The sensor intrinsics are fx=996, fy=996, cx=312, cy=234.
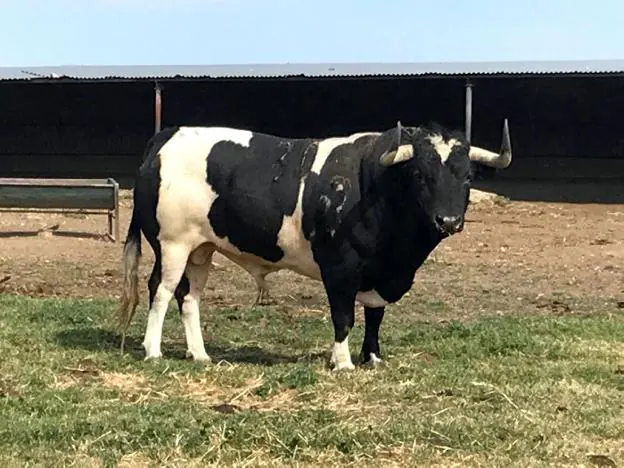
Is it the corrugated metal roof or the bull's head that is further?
the corrugated metal roof

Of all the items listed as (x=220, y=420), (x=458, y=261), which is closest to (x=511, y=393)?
(x=220, y=420)

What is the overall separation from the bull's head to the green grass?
124cm

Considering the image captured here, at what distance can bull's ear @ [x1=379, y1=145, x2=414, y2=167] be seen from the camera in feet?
25.9

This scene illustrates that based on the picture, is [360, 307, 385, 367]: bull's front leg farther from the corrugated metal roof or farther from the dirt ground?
the corrugated metal roof

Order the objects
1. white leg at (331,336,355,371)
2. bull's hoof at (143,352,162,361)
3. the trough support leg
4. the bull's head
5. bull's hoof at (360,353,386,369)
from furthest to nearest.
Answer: the trough support leg < bull's hoof at (143,352,162,361) < bull's hoof at (360,353,386,369) < white leg at (331,336,355,371) < the bull's head

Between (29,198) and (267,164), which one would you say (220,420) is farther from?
(29,198)

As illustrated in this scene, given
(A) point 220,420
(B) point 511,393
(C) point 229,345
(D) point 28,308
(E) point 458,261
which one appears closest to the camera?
(A) point 220,420

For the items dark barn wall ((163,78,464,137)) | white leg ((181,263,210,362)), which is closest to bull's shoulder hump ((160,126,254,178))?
white leg ((181,263,210,362))

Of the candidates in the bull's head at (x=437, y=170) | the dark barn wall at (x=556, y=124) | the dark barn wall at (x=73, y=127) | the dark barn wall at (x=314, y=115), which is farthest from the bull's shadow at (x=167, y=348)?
the dark barn wall at (x=73, y=127)

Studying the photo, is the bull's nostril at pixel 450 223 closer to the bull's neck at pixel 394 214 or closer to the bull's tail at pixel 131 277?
the bull's neck at pixel 394 214

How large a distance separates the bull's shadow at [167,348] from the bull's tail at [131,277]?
0.66ft

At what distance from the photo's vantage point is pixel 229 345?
9297mm

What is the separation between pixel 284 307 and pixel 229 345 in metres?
1.97

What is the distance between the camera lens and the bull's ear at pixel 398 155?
788 centimetres
